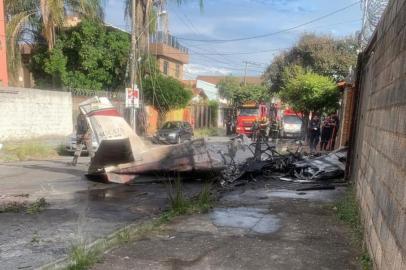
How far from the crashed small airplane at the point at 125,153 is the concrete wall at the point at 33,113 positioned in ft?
28.5


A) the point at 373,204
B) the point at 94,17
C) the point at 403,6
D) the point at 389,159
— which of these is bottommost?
the point at 373,204

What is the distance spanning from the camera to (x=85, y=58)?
2653 cm

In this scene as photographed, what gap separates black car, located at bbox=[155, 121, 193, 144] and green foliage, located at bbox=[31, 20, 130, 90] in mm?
4998

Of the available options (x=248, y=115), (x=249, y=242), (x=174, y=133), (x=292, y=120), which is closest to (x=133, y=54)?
(x=174, y=133)

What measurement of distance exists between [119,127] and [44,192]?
7.25 feet

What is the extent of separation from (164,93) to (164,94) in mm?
73

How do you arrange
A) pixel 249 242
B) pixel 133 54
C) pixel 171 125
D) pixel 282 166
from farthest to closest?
pixel 171 125 → pixel 133 54 → pixel 282 166 → pixel 249 242

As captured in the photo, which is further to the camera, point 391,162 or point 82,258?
point 82,258

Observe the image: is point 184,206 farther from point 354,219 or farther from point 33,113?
point 33,113

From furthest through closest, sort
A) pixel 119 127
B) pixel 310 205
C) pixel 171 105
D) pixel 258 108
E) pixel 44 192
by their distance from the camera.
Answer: pixel 258 108 → pixel 171 105 → pixel 119 127 → pixel 44 192 → pixel 310 205

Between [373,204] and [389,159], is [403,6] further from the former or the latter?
[373,204]

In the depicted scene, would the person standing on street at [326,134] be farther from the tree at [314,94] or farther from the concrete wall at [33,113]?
the concrete wall at [33,113]

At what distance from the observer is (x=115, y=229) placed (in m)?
6.56

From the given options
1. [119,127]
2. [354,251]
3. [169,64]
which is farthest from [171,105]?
[354,251]
